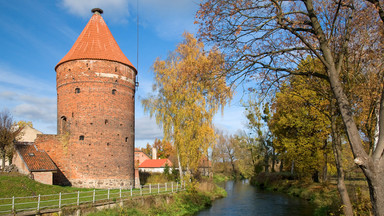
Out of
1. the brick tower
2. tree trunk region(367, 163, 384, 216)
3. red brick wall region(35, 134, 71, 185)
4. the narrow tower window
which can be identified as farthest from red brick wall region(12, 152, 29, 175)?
tree trunk region(367, 163, 384, 216)

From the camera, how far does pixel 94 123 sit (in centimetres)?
2264

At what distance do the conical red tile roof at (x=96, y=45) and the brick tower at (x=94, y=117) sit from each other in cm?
8

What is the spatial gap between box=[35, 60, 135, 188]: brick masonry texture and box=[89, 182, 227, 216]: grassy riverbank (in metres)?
6.53

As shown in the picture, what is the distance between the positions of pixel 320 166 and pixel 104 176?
16.4 metres

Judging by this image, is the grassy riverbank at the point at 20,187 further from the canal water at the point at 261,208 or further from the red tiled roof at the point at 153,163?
the red tiled roof at the point at 153,163

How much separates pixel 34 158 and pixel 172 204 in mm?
10580

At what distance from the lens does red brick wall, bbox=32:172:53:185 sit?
19564mm

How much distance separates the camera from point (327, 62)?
622 centimetres

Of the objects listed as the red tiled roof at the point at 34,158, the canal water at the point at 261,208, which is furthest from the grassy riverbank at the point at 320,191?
the red tiled roof at the point at 34,158

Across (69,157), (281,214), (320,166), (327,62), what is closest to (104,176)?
(69,157)

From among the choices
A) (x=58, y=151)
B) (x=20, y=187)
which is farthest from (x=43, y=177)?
(x=20, y=187)

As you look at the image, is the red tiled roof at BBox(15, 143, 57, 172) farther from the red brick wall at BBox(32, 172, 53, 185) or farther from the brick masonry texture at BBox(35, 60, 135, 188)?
the brick masonry texture at BBox(35, 60, 135, 188)

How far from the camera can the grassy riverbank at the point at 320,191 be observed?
1225cm

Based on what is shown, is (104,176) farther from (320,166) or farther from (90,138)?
(320,166)
